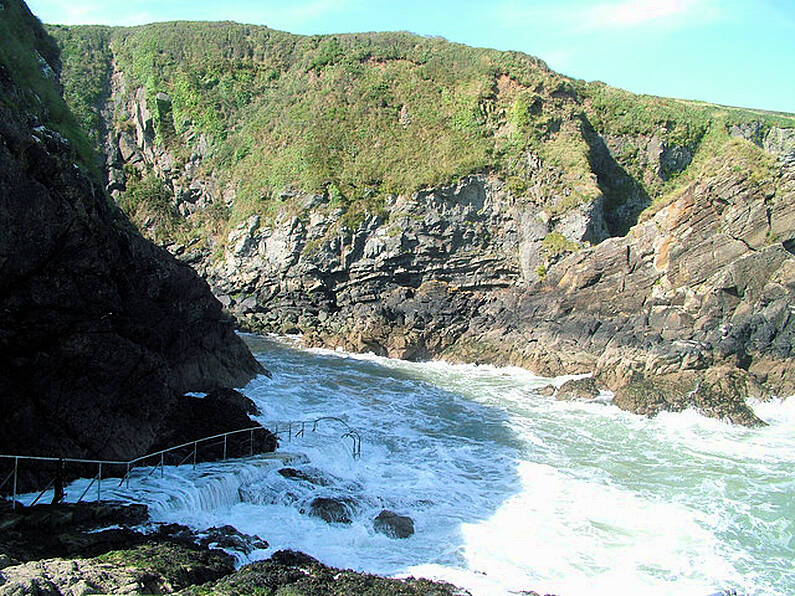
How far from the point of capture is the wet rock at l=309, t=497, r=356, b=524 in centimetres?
1292

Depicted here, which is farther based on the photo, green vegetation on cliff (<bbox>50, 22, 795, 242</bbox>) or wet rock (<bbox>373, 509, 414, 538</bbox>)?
green vegetation on cliff (<bbox>50, 22, 795, 242</bbox>)

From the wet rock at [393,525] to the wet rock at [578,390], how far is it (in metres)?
13.3

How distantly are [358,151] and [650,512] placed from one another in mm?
32967

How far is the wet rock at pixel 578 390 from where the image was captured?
80.7 ft

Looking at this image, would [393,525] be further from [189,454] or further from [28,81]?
[28,81]

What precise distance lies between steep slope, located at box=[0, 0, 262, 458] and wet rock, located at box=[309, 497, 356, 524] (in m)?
4.09

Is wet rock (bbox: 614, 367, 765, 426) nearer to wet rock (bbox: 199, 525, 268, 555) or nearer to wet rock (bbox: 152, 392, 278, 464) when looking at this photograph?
wet rock (bbox: 152, 392, 278, 464)

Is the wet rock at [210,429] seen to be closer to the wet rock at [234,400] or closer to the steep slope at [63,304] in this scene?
the wet rock at [234,400]

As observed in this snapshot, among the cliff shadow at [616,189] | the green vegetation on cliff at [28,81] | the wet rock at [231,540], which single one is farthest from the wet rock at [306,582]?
the cliff shadow at [616,189]

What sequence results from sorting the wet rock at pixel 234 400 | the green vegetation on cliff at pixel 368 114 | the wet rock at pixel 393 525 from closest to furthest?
the wet rock at pixel 393 525
the wet rock at pixel 234 400
the green vegetation on cliff at pixel 368 114

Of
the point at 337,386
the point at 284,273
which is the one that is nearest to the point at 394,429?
the point at 337,386

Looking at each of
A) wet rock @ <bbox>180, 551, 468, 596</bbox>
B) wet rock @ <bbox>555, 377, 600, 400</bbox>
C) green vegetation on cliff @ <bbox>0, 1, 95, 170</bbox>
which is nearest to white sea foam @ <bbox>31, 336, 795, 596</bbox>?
wet rock @ <bbox>555, 377, 600, 400</bbox>

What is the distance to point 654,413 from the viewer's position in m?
22.5

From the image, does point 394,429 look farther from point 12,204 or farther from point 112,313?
point 12,204
